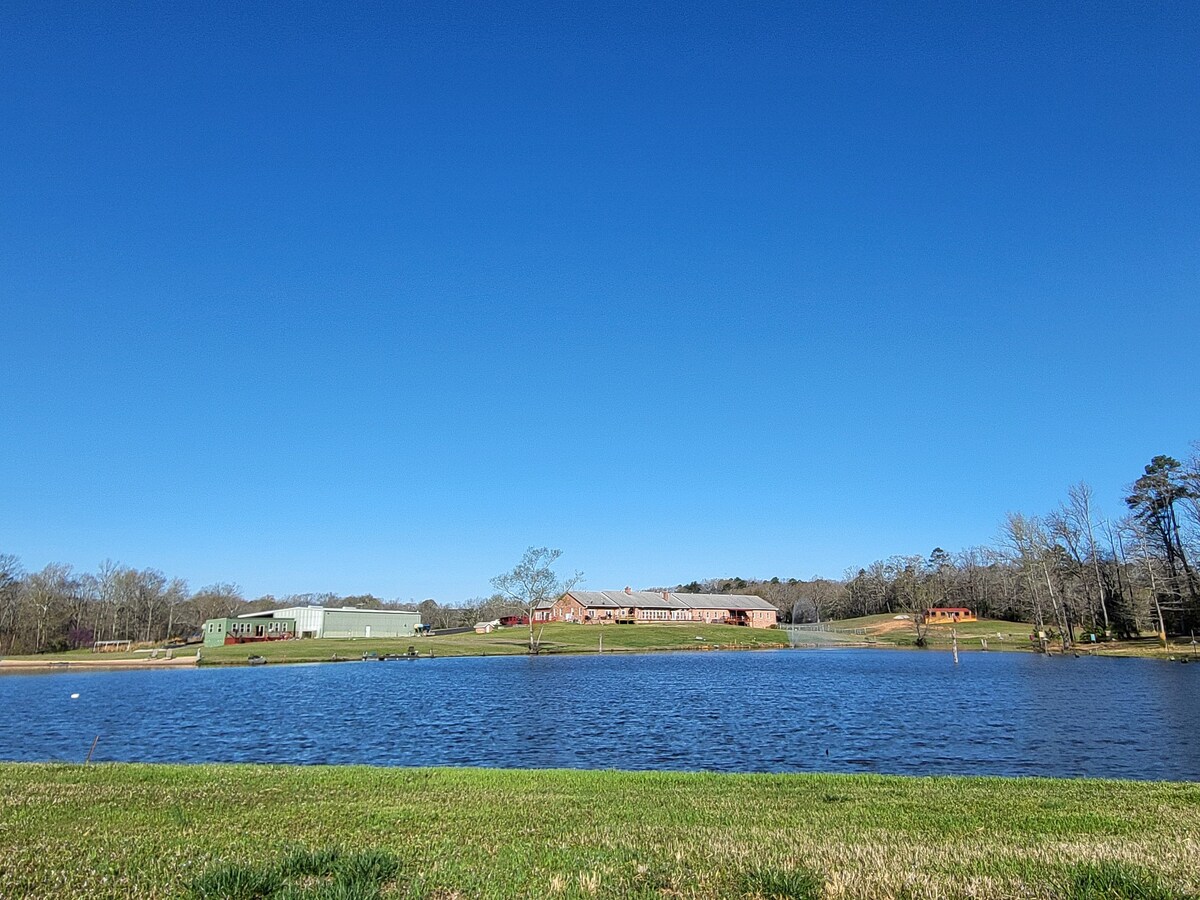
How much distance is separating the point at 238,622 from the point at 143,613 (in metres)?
31.3

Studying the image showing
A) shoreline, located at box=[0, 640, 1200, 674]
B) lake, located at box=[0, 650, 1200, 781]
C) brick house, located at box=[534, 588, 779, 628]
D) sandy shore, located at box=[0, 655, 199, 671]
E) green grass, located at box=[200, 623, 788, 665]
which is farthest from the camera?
brick house, located at box=[534, 588, 779, 628]

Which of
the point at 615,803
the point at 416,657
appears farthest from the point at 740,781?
the point at 416,657

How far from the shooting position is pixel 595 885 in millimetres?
6582

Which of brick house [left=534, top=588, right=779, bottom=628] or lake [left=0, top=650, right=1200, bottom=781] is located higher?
brick house [left=534, top=588, right=779, bottom=628]

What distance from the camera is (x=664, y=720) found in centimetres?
3150

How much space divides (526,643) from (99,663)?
49601 mm

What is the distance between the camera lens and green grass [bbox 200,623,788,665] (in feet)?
288

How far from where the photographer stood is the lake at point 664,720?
23172 mm

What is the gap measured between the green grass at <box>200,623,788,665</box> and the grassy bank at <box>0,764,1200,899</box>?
7669 cm

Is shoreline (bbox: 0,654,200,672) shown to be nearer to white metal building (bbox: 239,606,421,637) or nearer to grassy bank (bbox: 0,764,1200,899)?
white metal building (bbox: 239,606,421,637)

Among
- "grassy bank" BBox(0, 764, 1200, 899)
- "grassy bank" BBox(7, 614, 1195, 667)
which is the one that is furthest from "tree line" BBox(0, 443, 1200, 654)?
"grassy bank" BBox(0, 764, 1200, 899)

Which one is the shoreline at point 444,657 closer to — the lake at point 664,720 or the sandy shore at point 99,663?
the sandy shore at point 99,663

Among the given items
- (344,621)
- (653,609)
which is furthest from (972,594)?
(344,621)

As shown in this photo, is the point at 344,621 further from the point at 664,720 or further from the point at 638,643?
the point at 664,720
